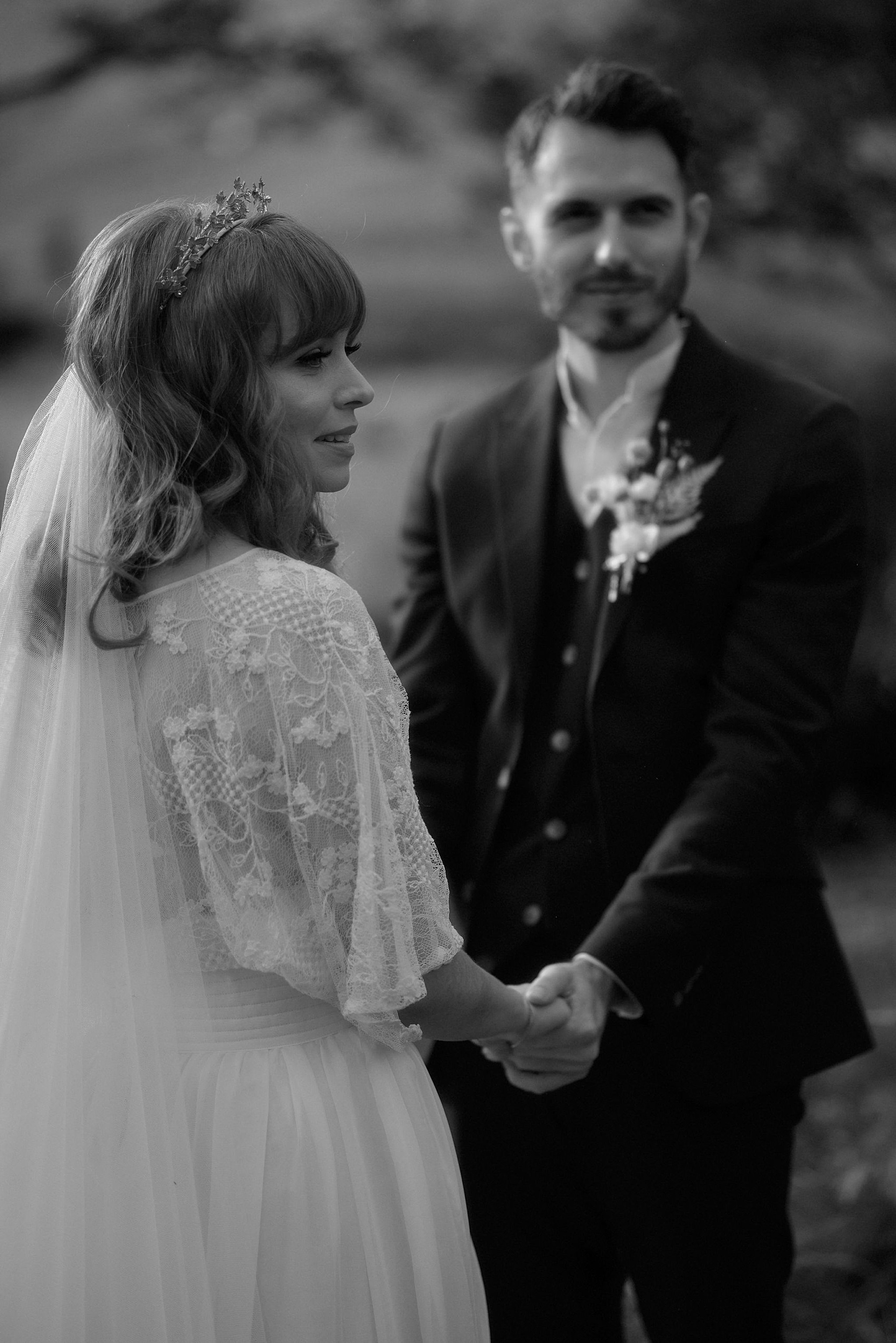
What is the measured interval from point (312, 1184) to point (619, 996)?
87 centimetres

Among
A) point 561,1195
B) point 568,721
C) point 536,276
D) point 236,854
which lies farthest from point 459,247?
point 236,854

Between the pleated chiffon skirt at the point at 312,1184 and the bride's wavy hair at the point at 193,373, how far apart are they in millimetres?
576

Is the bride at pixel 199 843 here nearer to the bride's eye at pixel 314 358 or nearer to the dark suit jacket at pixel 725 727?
the bride's eye at pixel 314 358

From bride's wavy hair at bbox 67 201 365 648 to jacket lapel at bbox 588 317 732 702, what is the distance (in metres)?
0.98

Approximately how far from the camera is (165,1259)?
6.10 ft

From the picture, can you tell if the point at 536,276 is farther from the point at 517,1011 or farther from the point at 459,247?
the point at 459,247

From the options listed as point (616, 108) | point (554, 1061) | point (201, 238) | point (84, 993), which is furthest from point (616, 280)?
point (84, 993)

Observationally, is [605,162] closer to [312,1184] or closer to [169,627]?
[169,627]

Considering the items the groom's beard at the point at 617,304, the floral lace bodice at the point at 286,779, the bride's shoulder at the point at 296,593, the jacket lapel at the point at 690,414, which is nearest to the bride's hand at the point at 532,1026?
the floral lace bodice at the point at 286,779

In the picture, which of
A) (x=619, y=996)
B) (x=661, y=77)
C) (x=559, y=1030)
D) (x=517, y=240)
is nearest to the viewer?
(x=559, y=1030)

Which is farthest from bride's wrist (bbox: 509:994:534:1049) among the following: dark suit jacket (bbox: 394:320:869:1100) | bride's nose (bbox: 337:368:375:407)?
bride's nose (bbox: 337:368:375:407)

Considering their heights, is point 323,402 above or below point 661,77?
below

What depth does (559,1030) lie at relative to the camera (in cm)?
248

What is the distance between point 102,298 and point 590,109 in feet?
4.55
